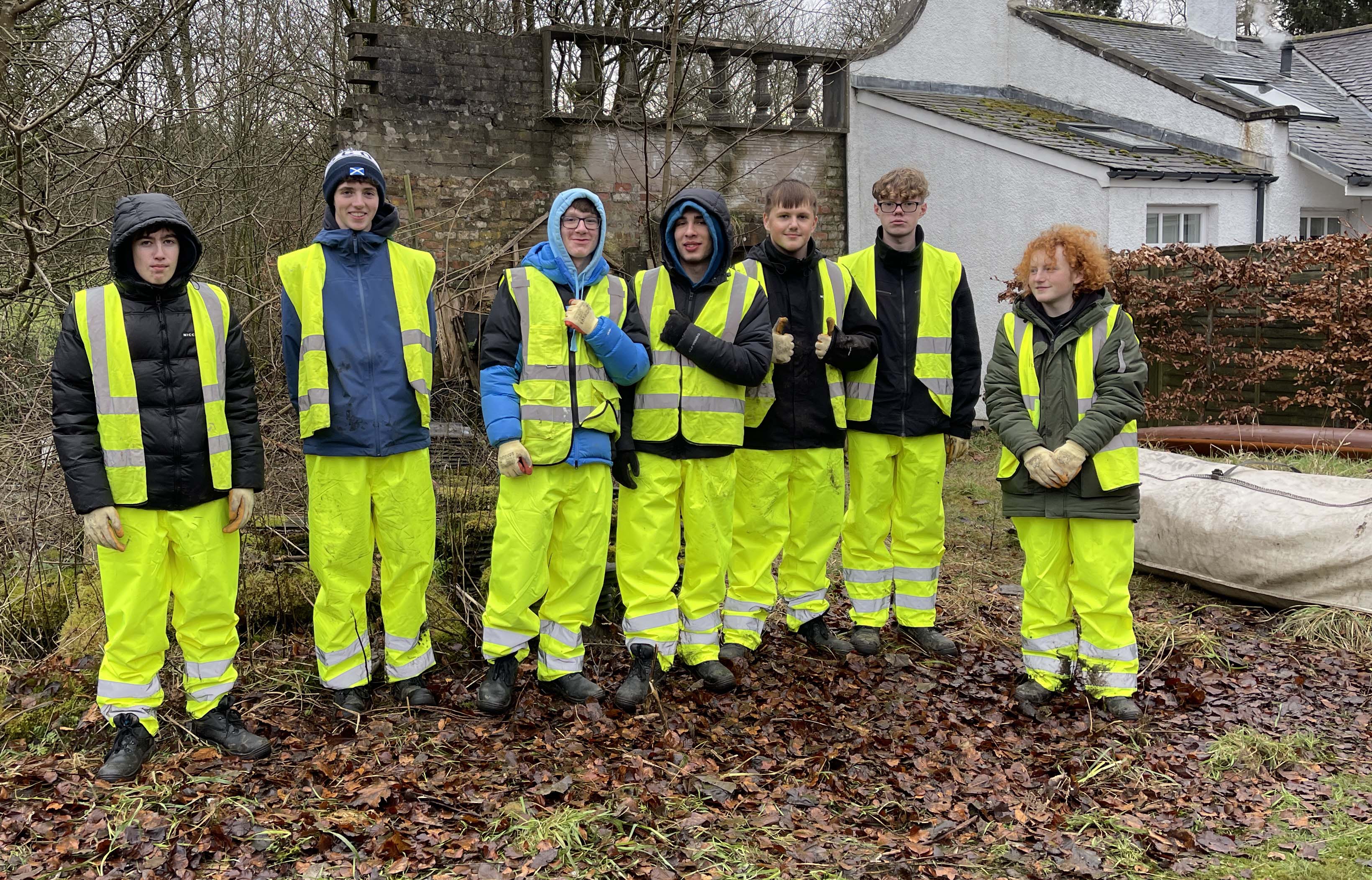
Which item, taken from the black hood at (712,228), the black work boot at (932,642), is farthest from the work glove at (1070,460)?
the black hood at (712,228)

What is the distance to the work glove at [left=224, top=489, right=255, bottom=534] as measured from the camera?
162 inches

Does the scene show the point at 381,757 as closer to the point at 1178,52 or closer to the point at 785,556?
the point at 785,556

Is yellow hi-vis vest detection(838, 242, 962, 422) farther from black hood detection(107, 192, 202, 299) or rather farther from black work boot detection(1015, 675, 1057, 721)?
black hood detection(107, 192, 202, 299)

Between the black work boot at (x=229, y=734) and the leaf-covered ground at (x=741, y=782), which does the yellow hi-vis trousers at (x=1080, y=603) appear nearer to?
the leaf-covered ground at (x=741, y=782)

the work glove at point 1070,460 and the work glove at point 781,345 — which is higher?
the work glove at point 781,345

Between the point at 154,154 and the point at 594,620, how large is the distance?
13.7 feet

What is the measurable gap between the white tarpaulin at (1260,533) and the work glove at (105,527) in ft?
18.9

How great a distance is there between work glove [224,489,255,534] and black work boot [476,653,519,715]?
1187 mm

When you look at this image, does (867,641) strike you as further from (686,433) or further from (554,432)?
(554,432)

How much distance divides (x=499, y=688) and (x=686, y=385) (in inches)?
60.0

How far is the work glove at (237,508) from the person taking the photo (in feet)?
13.5

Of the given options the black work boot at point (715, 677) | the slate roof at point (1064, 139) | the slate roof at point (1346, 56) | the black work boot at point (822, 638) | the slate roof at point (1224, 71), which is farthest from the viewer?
the slate roof at point (1346, 56)

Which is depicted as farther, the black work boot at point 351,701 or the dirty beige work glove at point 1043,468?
the dirty beige work glove at point 1043,468

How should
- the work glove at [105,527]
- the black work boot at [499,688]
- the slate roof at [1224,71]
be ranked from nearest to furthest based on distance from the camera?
the work glove at [105,527] → the black work boot at [499,688] → the slate roof at [1224,71]
